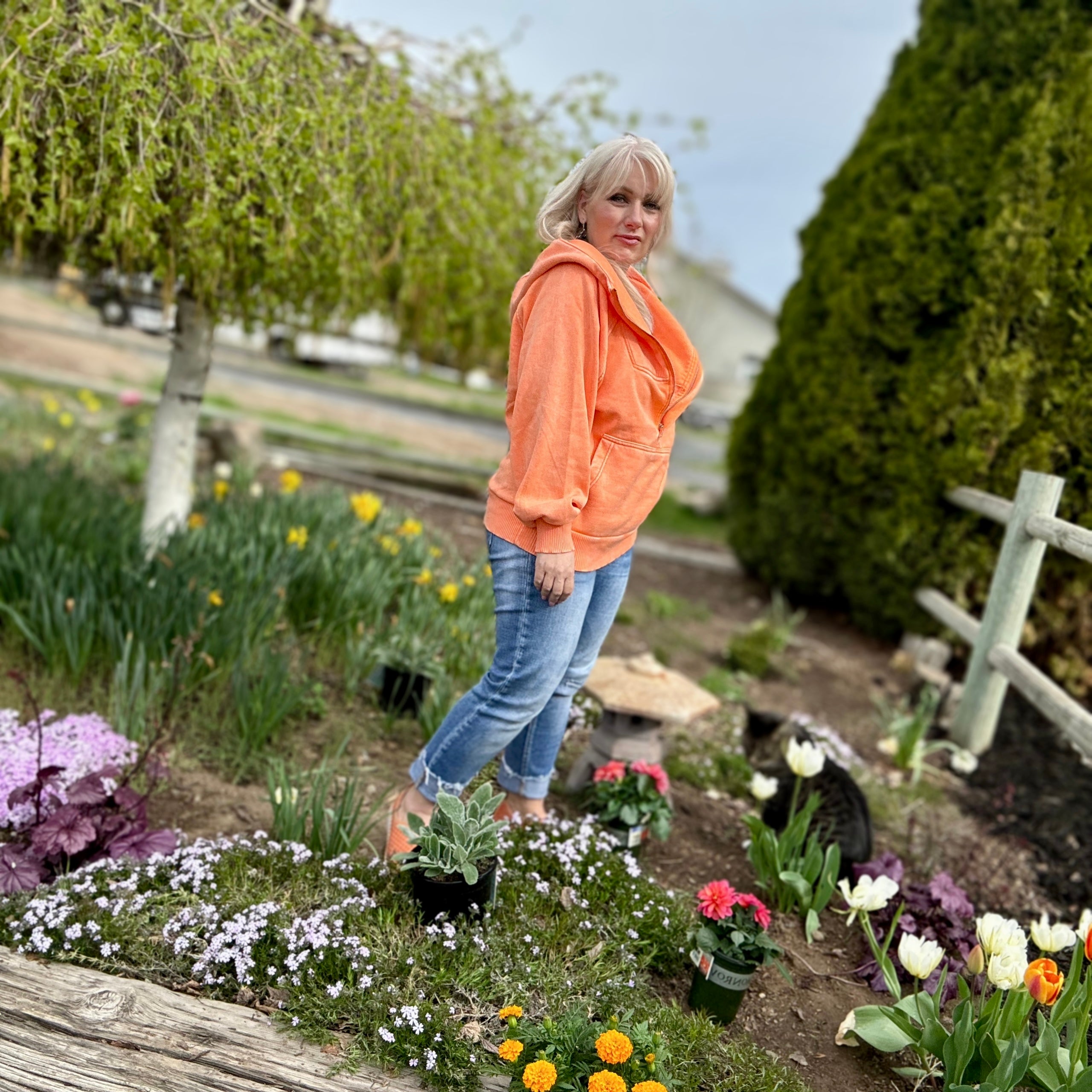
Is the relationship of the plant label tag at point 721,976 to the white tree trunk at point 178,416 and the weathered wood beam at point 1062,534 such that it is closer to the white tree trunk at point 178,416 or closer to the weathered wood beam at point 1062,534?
the weathered wood beam at point 1062,534

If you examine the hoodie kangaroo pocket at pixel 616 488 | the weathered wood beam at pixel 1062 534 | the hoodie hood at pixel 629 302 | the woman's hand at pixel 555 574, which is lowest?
the woman's hand at pixel 555 574

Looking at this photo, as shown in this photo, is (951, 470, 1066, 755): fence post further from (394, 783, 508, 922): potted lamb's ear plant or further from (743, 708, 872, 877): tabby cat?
(394, 783, 508, 922): potted lamb's ear plant

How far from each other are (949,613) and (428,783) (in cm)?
300

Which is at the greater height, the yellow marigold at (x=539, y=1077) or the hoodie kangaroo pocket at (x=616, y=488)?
the hoodie kangaroo pocket at (x=616, y=488)

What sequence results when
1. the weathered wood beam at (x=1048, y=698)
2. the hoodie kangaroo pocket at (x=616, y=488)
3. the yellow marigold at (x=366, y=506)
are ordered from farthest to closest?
the yellow marigold at (x=366, y=506) → the weathered wood beam at (x=1048, y=698) → the hoodie kangaroo pocket at (x=616, y=488)

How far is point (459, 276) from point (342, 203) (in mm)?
964

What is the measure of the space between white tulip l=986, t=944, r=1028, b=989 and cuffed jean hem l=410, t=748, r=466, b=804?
3.67 ft

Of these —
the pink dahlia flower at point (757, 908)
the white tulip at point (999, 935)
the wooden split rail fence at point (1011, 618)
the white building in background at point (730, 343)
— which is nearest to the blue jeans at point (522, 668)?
the pink dahlia flower at point (757, 908)

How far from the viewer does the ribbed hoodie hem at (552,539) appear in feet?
6.21

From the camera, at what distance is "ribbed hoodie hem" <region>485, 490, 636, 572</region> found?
1.89m

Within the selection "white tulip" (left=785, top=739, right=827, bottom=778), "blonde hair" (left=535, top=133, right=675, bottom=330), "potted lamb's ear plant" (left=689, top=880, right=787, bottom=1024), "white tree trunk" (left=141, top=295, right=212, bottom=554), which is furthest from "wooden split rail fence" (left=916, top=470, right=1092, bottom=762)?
"white tree trunk" (left=141, top=295, right=212, bottom=554)

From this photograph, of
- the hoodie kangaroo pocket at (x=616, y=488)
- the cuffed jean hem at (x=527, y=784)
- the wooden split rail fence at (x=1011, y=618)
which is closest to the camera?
the hoodie kangaroo pocket at (x=616, y=488)

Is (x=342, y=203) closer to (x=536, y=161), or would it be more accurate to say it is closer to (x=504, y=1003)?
(x=536, y=161)

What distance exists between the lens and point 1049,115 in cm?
412
